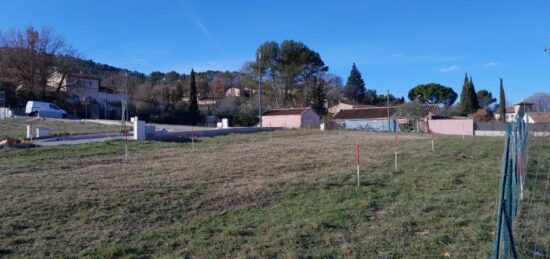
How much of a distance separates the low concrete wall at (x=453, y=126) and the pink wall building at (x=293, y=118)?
13624 mm

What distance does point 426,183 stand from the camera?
1013cm

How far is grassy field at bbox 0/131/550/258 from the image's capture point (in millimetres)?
5621

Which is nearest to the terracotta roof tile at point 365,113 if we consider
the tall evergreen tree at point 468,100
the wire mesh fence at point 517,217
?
the tall evergreen tree at point 468,100

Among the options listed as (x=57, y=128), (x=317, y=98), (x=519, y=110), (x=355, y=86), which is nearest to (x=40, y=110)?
(x=57, y=128)

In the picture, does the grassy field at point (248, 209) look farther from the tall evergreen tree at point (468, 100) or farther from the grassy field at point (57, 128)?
the tall evergreen tree at point (468, 100)

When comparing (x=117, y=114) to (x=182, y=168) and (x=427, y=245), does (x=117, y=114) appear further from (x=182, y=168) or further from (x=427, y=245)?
(x=427, y=245)

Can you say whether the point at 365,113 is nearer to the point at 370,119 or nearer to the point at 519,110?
Result: the point at 370,119

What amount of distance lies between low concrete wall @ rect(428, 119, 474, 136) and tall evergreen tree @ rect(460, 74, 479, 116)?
65.8 feet

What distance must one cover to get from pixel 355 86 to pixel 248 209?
8785 centimetres

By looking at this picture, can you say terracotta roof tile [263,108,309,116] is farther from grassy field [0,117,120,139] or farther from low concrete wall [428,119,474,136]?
grassy field [0,117,120,139]

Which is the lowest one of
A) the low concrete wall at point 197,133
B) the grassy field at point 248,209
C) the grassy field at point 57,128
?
the grassy field at point 248,209

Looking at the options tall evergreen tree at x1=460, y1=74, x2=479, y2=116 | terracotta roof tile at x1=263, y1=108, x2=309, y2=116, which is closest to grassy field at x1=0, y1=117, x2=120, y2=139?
terracotta roof tile at x1=263, y1=108, x2=309, y2=116

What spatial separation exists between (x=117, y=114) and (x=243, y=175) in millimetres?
51878

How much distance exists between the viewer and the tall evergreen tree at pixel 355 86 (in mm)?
92656
